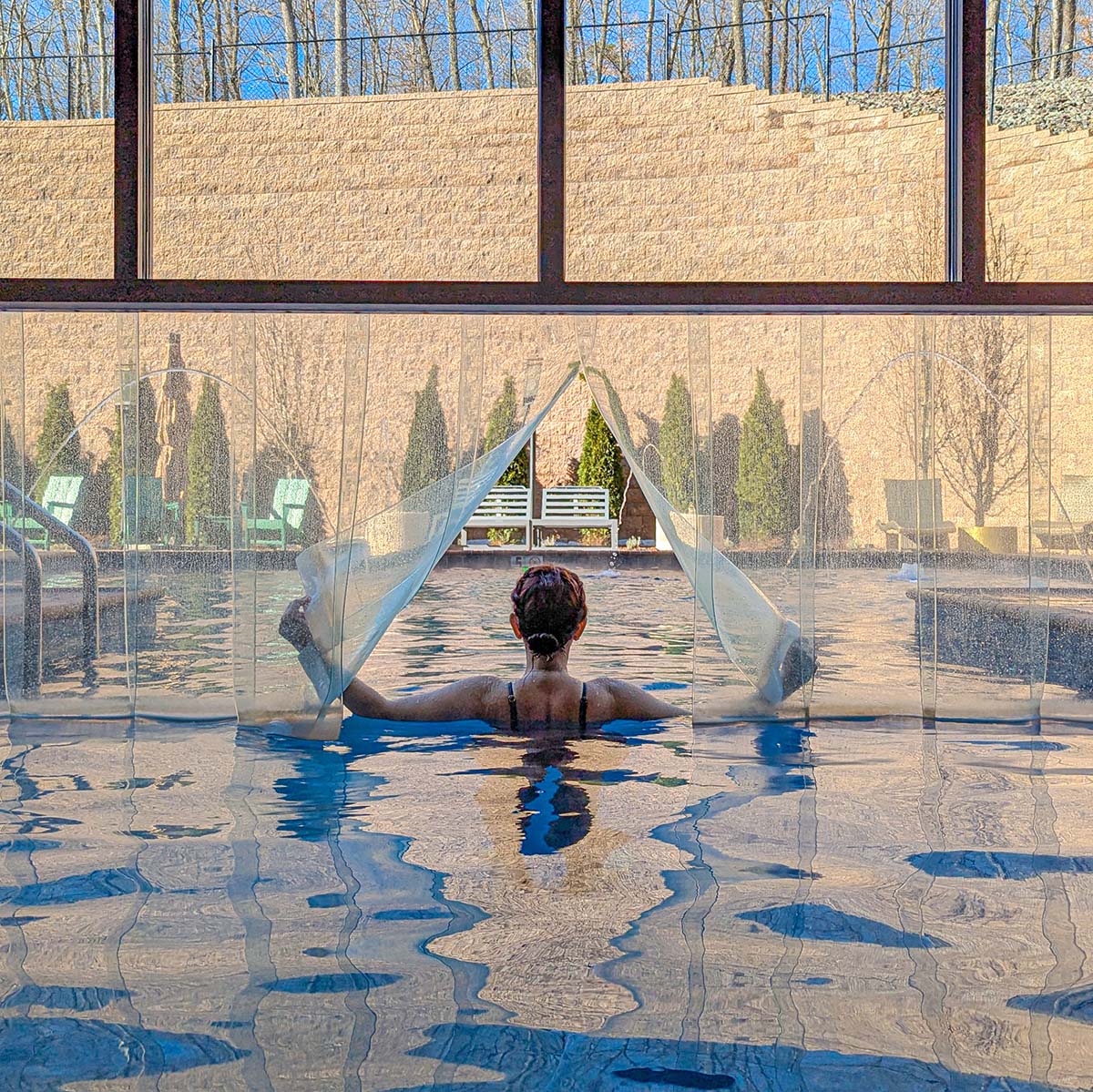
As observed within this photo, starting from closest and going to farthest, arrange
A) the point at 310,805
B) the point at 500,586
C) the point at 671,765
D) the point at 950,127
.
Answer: the point at 310,805
the point at 671,765
the point at 950,127
the point at 500,586

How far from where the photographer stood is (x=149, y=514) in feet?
16.6

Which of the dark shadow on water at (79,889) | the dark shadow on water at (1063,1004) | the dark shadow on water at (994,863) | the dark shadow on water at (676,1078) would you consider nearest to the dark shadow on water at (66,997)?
the dark shadow on water at (79,889)

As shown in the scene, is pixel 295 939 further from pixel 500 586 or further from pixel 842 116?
pixel 500 586

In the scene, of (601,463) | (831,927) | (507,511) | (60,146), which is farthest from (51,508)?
(601,463)

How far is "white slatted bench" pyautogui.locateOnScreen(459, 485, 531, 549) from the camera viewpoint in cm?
1468

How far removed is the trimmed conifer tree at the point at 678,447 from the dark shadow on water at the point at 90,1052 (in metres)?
3.27

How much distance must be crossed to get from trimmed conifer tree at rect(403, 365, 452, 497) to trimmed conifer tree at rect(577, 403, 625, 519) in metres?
11.4

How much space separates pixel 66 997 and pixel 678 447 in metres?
3.25

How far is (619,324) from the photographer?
16.1ft

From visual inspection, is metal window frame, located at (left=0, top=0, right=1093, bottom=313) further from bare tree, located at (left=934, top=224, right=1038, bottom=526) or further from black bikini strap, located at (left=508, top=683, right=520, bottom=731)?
black bikini strap, located at (left=508, top=683, right=520, bottom=731)

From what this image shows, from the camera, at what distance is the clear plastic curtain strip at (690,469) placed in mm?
4949

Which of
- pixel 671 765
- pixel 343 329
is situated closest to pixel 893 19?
pixel 343 329

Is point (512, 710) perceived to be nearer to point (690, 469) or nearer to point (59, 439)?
point (690, 469)

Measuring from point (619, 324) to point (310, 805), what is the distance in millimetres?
2122
